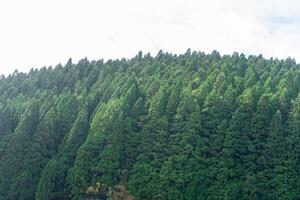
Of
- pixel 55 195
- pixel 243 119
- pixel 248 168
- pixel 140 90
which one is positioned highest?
pixel 140 90

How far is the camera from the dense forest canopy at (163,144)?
151 feet

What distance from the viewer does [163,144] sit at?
48656 mm

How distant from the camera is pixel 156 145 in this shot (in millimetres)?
48875

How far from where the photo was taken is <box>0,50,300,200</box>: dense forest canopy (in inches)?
1810

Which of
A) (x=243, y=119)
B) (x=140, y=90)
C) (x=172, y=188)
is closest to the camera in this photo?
(x=172, y=188)

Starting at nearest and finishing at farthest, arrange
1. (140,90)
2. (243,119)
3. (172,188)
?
(172,188) → (243,119) → (140,90)

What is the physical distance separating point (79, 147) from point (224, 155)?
41.9 ft

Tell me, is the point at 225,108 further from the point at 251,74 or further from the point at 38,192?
the point at 38,192

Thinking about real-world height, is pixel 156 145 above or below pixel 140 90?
below

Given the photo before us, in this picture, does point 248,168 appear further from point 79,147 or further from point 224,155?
point 79,147

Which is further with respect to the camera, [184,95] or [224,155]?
[184,95]

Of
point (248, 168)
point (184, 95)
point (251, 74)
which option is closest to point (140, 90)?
point (184, 95)

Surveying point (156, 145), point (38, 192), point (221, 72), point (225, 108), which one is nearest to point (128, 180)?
point (156, 145)

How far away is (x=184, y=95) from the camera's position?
51.7 metres
